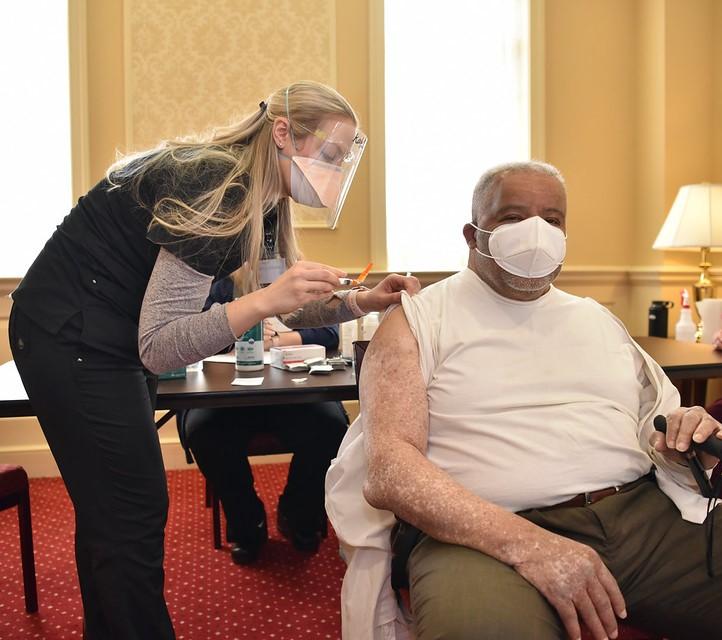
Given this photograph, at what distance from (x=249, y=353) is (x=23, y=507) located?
0.84 metres

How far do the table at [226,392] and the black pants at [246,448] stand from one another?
0.43m

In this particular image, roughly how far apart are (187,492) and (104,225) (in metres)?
2.30

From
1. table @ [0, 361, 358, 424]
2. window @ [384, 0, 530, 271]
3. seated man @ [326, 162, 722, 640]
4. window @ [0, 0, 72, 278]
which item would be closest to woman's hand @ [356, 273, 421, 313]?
seated man @ [326, 162, 722, 640]

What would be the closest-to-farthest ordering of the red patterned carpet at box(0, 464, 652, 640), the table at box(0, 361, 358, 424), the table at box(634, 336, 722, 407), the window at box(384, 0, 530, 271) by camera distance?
the table at box(0, 361, 358, 424)
the red patterned carpet at box(0, 464, 652, 640)
the table at box(634, 336, 722, 407)
the window at box(384, 0, 530, 271)

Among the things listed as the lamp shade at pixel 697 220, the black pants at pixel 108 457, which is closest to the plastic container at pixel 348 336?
the black pants at pixel 108 457

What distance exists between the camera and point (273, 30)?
381cm

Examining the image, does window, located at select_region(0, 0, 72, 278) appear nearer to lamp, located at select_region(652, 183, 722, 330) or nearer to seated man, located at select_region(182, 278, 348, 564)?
seated man, located at select_region(182, 278, 348, 564)

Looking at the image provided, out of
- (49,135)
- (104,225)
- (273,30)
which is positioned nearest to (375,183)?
(273,30)

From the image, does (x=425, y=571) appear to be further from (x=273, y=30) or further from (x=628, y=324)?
(x=628, y=324)

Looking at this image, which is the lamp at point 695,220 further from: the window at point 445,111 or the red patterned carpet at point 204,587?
the red patterned carpet at point 204,587

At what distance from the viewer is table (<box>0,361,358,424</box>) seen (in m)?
1.82

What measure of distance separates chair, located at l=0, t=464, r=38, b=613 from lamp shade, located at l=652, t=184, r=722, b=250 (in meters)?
3.34

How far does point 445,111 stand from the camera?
4.17 m

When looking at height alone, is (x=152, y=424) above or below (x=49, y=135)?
below
